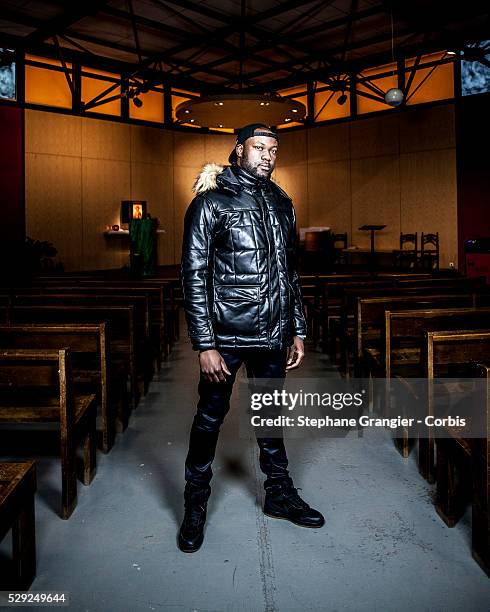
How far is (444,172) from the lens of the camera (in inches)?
450

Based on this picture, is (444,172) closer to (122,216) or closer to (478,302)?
(122,216)

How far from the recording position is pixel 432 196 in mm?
11656

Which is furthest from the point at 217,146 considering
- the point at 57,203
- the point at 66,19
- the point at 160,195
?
the point at 66,19

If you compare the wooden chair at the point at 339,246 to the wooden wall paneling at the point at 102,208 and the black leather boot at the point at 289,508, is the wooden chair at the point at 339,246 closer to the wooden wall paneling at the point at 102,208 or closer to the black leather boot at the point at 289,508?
the wooden wall paneling at the point at 102,208

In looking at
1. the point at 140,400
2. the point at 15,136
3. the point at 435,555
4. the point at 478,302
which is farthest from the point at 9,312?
the point at 15,136

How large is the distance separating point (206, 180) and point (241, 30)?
25.6 feet

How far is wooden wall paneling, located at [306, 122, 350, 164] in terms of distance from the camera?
1285 centimetres

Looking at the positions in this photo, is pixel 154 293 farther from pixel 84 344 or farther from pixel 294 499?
pixel 294 499

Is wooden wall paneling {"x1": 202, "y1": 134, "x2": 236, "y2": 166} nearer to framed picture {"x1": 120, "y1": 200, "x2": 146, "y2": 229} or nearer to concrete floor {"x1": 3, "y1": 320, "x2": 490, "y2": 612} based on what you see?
framed picture {"x1": 120, "y1": 200, "x2": 146, "y2": 229}

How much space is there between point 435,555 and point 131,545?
108 cm

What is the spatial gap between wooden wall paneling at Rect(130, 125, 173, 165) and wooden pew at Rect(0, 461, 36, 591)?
11.8 m

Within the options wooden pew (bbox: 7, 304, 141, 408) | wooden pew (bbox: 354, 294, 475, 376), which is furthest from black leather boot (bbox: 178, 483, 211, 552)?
wooden pew (bbox: 354, 294, 475, 376)

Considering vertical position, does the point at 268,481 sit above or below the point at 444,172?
below

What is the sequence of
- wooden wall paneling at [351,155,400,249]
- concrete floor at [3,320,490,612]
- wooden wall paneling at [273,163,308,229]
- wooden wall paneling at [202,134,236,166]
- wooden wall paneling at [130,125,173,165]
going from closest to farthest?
concrete floor at [3,320,490,612] < wooden wall paneling at [351,155,400,249] < wooden wall paneling at [130,125,173,165] < wooden wall paneling at [273,163,308,229] < wooden wall paneling at [202,134,236,166]
